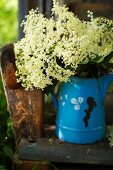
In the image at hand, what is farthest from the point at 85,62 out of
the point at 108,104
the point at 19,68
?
the point at 108,104

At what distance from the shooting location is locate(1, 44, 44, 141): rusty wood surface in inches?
87.0

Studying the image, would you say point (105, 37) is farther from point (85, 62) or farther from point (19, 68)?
point (19, 68)

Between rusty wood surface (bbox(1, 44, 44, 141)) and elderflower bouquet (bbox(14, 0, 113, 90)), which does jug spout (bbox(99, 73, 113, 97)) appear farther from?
rusty wood surface (bbox(1, 44, 44, 141))

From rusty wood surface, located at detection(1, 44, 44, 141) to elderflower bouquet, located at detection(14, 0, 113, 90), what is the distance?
0.07 m

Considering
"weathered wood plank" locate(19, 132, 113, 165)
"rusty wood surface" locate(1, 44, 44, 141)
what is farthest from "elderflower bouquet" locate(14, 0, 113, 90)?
"weathered wood plank" locate(19, 132, 113, 165)

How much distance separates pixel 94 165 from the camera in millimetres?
2275

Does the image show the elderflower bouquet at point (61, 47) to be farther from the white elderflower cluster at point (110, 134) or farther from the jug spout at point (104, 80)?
the white elderflower cluster at point (110, 134)

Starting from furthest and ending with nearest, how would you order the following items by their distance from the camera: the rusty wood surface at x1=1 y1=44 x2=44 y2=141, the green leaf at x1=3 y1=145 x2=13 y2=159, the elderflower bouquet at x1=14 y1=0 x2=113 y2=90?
1. the green leaf at x1=3 y1=145 x2=13 y2=159
2. the rusty wood surface at x1=1 y1=44 x2=44 y2=141
3. the elderflower bouquet at x1=14 y1=0 x2=113 y2=90

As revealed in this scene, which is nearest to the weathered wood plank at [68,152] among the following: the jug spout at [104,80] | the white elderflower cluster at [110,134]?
the white elderflower cluster at [110,134]

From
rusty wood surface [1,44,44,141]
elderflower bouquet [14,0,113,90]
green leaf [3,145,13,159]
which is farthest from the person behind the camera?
green leaf [3,145,13,159]

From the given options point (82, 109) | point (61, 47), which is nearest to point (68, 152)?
point (82, 109)

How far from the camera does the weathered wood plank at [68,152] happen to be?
2.22 metres

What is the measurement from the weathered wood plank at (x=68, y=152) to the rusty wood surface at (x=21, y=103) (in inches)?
3.4

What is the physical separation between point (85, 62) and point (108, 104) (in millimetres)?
641
